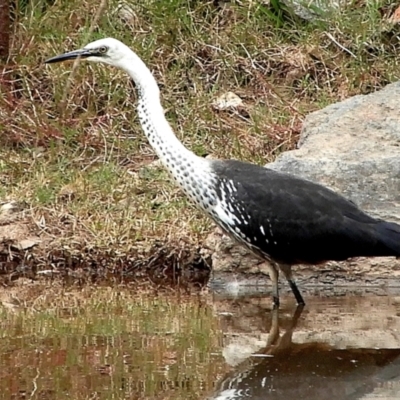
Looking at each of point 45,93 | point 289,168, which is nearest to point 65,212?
point 289,168

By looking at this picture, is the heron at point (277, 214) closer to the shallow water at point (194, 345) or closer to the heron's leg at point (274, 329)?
the heron's leg at point (274, 329)

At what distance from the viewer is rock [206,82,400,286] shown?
7168mm

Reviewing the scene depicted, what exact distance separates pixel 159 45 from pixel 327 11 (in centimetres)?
152

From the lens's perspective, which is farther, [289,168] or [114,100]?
[114,100]

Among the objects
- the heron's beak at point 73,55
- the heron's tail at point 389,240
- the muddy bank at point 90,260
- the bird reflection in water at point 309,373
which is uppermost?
the heron's beak at point 73,55

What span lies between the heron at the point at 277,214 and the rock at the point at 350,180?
0.54m

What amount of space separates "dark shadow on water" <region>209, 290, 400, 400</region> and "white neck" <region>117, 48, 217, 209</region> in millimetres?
715

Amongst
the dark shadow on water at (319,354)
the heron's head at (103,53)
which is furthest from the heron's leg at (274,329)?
the heron's head at (103,53)

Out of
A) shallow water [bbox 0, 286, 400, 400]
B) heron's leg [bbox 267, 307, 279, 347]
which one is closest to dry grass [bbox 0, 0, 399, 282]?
shallow water [bbox 0, 286, 400, 400]

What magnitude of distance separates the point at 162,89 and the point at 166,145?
148 inches

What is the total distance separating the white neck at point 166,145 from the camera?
6.57 meters

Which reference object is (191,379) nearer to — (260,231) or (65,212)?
(260,231)

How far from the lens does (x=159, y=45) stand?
1070cm

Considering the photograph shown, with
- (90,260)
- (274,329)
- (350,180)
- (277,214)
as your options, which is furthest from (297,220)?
(90,260)
